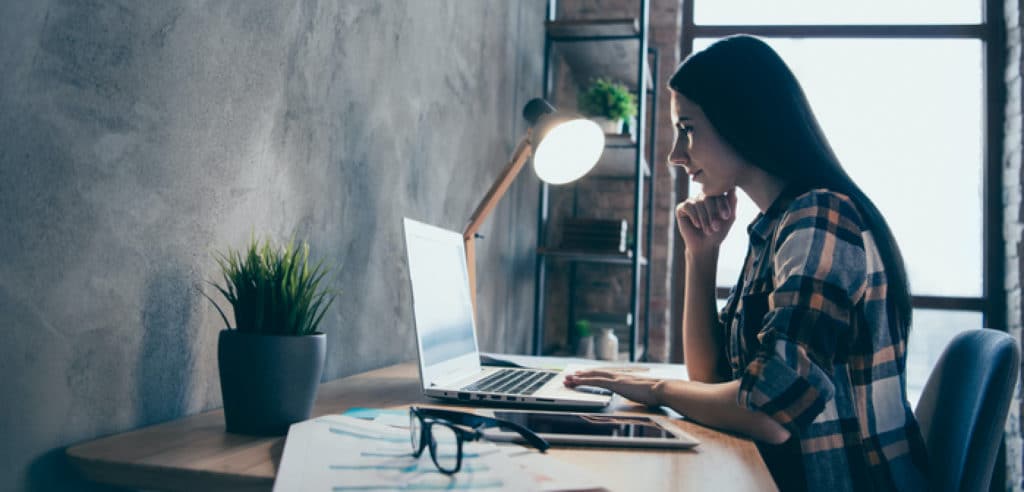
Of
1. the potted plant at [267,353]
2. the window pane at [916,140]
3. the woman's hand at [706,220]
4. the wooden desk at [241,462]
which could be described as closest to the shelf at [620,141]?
the window pane at [916,140]

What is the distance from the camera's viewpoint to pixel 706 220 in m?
1.64

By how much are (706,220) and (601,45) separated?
1.77 meters

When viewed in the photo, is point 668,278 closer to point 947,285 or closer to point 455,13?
point 947,285

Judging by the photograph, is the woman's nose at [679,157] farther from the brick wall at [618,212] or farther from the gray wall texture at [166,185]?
the brick wall at [618,212]

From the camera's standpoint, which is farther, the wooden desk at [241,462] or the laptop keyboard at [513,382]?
the laptop keyboard at [513,382]

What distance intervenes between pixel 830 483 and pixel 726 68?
674 mm

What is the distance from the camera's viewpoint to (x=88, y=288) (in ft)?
2.73

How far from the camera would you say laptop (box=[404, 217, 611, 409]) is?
121cm

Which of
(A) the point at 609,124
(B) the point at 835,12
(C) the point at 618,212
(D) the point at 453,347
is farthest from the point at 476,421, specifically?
(B) the point at 835,12

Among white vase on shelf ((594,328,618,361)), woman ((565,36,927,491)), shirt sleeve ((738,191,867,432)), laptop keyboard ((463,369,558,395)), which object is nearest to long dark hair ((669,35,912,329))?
woman ((565,36,927,491))

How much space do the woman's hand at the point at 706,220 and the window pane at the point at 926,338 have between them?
255cm

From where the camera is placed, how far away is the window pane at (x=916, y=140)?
3.71 m

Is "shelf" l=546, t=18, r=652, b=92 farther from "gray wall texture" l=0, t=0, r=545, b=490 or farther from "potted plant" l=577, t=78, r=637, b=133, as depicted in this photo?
"gray wall texture" l=0, t=0, r=545, b=490

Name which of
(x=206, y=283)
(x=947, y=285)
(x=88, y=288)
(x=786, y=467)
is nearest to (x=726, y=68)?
(x=786, y=467)
